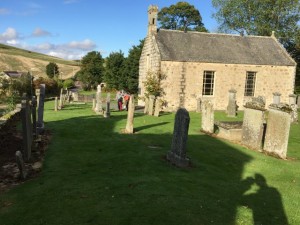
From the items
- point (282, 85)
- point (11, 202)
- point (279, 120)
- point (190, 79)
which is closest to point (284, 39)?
point (282, 85)

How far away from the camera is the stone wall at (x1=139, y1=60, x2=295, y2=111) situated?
28.2m

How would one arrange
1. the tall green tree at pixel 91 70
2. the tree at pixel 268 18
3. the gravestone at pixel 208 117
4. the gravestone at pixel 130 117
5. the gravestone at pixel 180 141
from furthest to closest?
the tall green tree at pixel 91 70
the tree at pixel 268 18
the gravestone at pixel 208 117
the gravestone at pixel 130 117
the gravestone at pixel 180 141

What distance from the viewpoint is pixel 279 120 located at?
12367 millimetres

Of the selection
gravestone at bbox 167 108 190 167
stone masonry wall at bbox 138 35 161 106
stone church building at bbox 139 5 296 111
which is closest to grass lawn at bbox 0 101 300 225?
gravestone at bbox 167 108 190 167

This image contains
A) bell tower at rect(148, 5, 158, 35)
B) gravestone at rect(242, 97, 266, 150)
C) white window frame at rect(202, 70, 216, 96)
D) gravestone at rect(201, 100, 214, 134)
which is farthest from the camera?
bell tower at rect(148, 5, 158, 35)

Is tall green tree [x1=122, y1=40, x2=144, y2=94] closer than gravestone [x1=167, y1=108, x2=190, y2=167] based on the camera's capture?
No

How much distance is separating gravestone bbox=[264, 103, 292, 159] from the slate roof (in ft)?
52.7

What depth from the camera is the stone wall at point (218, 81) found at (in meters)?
28.2

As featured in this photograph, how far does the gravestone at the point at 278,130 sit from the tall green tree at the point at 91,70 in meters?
53.6

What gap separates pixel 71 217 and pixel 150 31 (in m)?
25.8

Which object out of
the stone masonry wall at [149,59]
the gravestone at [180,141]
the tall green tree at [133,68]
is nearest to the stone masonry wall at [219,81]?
the stone masonry wall at [149,59]

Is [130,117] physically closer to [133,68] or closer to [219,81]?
[219,81]

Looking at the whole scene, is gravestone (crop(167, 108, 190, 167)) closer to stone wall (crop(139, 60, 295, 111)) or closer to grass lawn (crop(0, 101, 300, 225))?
grass lawn (crop(0, 101, 300, 225))

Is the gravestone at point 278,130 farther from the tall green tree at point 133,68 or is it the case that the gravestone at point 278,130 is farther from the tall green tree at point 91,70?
the tall green tree at point 91,70
